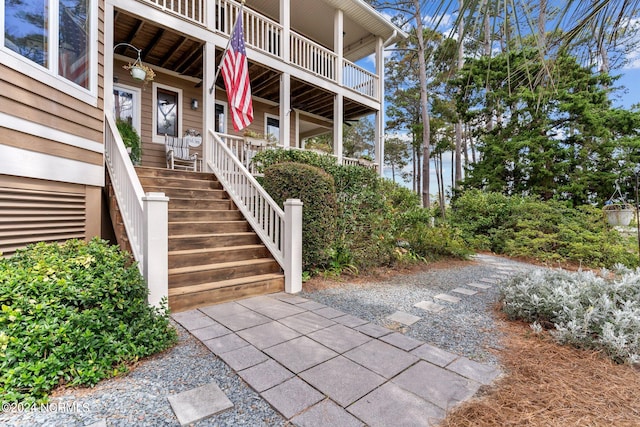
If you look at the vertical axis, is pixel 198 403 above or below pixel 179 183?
below

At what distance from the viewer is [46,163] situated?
3.08m

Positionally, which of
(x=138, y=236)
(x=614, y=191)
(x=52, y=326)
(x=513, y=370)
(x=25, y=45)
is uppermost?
(x=25, y=45)

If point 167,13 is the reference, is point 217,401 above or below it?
below

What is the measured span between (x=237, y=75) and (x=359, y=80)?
5468mm

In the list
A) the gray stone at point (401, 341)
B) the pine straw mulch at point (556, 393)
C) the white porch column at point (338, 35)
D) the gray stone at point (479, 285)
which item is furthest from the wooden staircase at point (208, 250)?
the white porch column at point (338, 35)

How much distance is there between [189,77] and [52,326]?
7379 millimetres

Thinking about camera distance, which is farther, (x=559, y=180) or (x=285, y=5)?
(x=559, y=180)

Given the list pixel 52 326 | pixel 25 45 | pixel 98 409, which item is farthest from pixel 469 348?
pixel 25 45

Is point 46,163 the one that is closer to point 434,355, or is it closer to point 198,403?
point 198,403

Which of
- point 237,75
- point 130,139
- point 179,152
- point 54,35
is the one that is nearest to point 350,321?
point 54,35

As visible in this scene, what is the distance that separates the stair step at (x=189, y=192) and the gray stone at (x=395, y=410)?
4119 mm

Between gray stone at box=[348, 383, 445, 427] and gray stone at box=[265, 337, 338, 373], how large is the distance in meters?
0.50

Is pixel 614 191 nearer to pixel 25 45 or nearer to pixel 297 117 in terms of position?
pixel 297 117

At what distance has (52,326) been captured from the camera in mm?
1815
